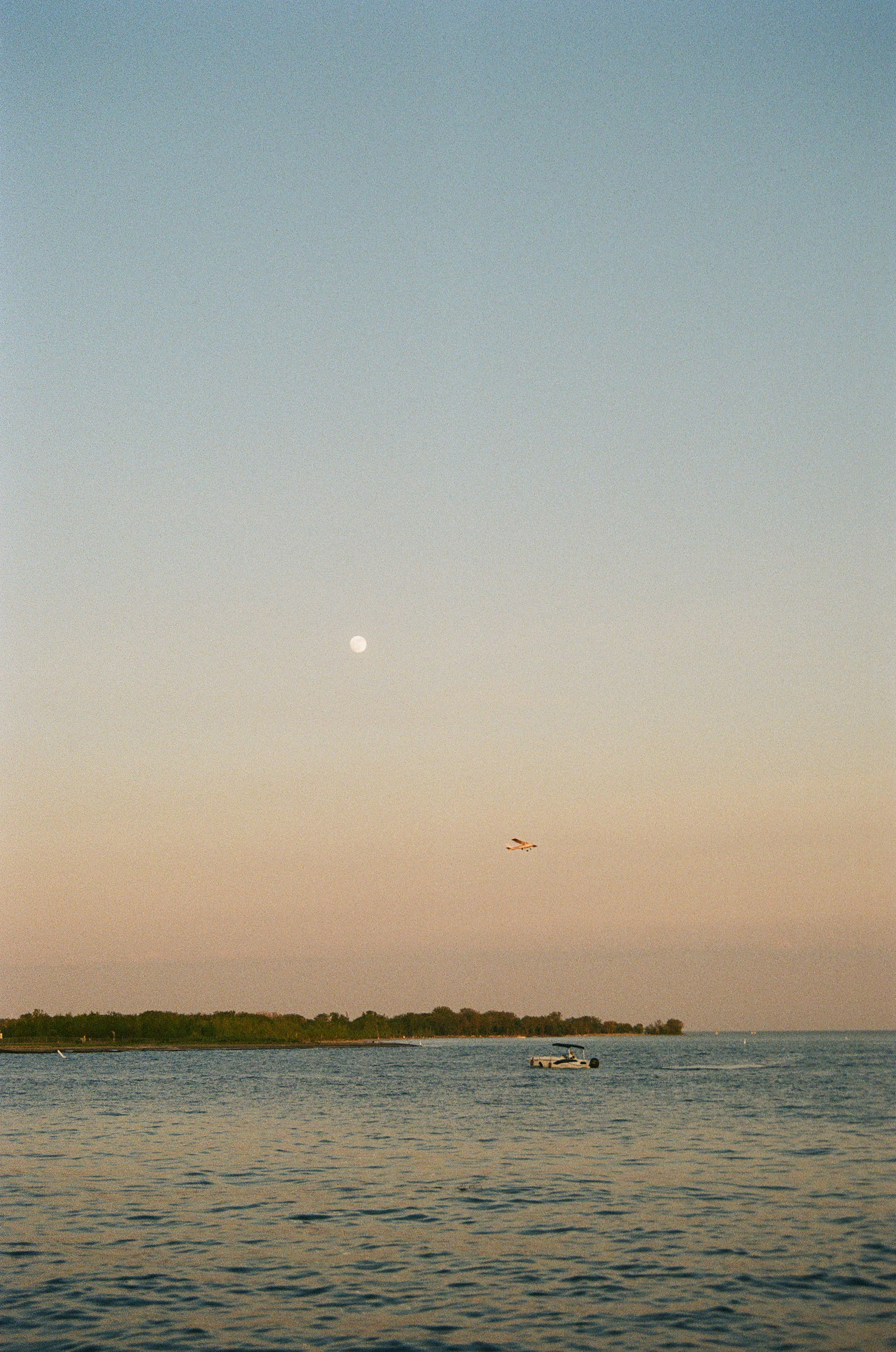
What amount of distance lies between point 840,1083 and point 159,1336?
98558 mm

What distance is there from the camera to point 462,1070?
14800 centimetres

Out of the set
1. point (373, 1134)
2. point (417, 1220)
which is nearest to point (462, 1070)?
point (373, 1134)

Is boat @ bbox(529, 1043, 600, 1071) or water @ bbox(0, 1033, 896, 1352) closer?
water @ bbox(0, 1033, 896, 1352)

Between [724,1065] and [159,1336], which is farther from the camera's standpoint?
[724,1065]

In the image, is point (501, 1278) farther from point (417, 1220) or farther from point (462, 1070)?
point (462, 1070)

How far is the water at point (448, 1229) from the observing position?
2514 cm

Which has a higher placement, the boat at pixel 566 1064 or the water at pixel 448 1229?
the water at pixel 448 1229

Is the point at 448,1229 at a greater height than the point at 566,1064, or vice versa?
the point at 448,1229

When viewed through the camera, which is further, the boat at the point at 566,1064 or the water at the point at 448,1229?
the boat at the point at 566,1064

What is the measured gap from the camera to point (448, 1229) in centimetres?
3553

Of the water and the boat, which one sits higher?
the water

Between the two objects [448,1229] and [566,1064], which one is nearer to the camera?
[448,1229]

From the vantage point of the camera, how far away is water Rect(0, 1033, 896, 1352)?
25.1 metres

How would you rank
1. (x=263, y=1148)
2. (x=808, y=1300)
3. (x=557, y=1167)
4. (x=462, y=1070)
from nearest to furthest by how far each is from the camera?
1. (x=808, y=1300)
2. (x=557, y=1167)
3. (x=263, y=1148)
4. (x=462, y=1070)
